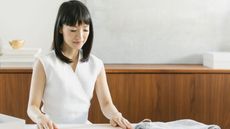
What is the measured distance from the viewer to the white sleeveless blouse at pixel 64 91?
1829 mm

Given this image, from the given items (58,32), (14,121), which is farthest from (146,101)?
(14,121)

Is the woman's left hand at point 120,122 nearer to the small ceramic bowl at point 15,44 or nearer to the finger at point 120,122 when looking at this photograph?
the finger at point 120,122

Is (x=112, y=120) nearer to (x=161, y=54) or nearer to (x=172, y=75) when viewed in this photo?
(x=172, y=75)

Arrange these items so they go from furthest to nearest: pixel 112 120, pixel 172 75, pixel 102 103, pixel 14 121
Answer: pixel 172 75, pixel 102 103, pixel 112 120, pixel 14 121

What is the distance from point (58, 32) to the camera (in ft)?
5.95

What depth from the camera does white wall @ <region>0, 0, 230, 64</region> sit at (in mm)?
2701

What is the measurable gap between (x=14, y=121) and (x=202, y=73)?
1506mm

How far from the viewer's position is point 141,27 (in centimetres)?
277

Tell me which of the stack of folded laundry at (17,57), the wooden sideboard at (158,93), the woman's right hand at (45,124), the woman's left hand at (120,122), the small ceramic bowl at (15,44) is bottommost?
the wooden sideboard at (158,93)

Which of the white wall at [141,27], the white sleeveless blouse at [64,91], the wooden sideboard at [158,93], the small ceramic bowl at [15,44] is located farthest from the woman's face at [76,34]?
the white wall at [141,27]

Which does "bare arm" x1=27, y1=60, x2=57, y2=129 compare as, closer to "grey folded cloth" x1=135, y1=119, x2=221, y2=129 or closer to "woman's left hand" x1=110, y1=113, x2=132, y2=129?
"woman's left hand" x1=110, y1=113, x2=132, y2=129

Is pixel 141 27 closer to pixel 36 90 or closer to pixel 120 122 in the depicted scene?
pixel 36 90

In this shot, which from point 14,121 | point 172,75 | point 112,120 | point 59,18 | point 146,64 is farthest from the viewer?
point 146,64

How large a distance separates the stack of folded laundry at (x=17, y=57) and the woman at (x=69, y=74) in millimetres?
619
